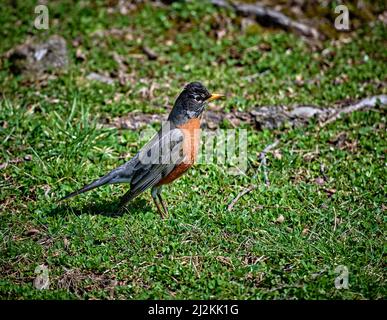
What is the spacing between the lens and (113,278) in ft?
17.3

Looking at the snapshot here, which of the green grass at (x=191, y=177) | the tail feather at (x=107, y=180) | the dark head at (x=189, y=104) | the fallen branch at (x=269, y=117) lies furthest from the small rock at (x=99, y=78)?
the tail feather at (x=107, y=180)

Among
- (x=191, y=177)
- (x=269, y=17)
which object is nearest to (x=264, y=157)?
(x=191, y=177)

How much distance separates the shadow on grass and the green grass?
3 cm

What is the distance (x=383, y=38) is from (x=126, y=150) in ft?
17.5

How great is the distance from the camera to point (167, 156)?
20.2ft

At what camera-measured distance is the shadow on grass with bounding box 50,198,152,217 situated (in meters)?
6.17

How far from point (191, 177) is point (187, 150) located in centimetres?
82

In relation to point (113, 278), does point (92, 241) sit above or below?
above

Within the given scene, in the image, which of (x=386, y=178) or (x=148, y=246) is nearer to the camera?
(x=148, y=246)

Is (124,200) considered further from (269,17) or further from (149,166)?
(269,17)

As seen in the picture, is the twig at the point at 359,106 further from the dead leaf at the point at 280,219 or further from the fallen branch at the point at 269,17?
the fallen branch at the point at 269,17

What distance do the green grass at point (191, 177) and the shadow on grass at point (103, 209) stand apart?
0.10 feet

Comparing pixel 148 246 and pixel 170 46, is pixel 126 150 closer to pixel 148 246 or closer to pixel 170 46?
pixel 148 246
